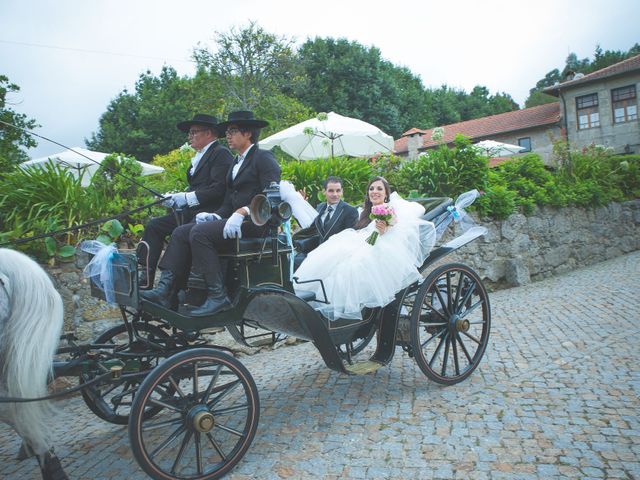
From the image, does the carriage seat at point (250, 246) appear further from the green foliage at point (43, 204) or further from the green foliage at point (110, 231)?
the green foliage at point (43, 204)

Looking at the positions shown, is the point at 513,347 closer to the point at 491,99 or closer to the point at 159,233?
the point at 159,233

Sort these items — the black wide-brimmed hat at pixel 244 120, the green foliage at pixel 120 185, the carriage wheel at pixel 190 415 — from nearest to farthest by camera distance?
the carriage wheel at pixel 190 415 < the black wide-brimmed hat at pixel 244 120 < the green foliage at pixel 120 185

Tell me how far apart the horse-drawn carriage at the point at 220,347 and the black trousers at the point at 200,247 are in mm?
106

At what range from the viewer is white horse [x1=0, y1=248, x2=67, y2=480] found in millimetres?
2643

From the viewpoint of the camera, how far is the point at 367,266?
390cm

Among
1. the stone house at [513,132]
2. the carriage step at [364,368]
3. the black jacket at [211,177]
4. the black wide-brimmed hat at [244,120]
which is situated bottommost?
the carriage step at [364,368]

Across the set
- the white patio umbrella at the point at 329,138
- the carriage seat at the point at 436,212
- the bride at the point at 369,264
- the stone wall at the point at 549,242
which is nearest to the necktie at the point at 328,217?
the bride at the point at 369,264

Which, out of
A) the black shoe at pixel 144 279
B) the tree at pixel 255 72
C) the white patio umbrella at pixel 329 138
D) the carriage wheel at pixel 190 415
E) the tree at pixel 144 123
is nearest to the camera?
the carriage wheel at pixel 190 415

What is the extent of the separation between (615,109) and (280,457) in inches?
1223

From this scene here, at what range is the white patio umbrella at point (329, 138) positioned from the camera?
38.9ft

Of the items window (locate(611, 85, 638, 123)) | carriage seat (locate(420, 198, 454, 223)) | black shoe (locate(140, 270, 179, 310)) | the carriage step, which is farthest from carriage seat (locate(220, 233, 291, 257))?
window (locate(611, 85, 638, 123))

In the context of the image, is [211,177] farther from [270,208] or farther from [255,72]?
[255,72]

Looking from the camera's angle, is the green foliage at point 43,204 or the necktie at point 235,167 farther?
the green foliage at point 43,204

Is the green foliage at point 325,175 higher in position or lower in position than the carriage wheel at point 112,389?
higher
